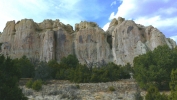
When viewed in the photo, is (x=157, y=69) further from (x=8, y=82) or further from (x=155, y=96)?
(x=8, y=82)

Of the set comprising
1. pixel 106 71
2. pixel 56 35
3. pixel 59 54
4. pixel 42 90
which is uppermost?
pixel 56 35

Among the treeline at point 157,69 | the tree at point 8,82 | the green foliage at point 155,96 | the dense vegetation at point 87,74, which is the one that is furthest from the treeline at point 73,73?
the tree at point 8,82

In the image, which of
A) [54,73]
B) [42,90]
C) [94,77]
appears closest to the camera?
[42,90]

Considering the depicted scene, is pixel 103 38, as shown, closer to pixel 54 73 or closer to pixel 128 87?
pixel 54 73

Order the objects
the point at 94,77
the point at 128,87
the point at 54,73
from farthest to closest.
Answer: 1. the point at 54,73
2. the point at 94,77
3. the point at 128,87

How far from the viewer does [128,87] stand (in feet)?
85.4

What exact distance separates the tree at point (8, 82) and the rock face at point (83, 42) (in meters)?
37.7

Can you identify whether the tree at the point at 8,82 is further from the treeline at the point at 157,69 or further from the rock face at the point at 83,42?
the rock face at the point at 83,42

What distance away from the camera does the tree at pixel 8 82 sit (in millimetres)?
12578

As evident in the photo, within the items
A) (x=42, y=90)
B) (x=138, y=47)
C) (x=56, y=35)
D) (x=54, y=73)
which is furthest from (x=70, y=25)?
(x=42, y=90)

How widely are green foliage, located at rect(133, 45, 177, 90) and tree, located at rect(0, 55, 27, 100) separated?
14.4 metres

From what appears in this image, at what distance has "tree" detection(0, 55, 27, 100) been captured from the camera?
12.6 metres

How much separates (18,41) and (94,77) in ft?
97.4

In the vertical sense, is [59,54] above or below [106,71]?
above
